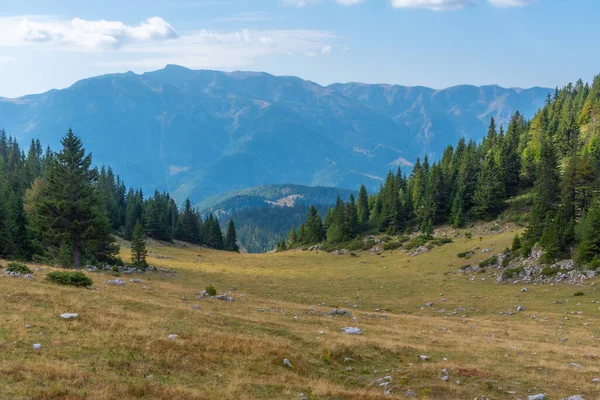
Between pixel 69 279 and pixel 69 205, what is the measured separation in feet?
72.9

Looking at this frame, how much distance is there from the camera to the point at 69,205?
46.2 meters

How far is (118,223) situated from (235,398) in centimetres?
13261

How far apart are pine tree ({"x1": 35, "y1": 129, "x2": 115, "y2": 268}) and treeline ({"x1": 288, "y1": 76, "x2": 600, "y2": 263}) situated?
54297 millimetres

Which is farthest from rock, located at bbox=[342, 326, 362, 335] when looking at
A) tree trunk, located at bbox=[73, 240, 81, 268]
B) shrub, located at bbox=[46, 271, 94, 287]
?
tree trunk, located at bbox=[73, 240, 81, 268]

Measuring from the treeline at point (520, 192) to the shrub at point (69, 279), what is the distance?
4986 centimetres

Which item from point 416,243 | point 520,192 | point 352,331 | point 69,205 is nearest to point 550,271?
point 416,243

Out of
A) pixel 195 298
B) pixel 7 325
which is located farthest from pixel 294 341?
pixel 195 298

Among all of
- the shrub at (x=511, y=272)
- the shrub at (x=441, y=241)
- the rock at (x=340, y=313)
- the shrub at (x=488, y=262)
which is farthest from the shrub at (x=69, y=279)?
the shrub at (x=441, y=241)

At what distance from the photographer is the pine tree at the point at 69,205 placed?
4550 centimetres

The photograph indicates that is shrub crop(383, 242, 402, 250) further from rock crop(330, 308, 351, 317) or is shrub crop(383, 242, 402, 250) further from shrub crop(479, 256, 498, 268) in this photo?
rock crop(330, 308, 351, 317)

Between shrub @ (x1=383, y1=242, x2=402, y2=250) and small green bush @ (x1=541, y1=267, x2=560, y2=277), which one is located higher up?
small green bush @ (x1=541, y1=267, x2=560, y2=277)

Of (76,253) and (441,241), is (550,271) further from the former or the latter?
(76,253)

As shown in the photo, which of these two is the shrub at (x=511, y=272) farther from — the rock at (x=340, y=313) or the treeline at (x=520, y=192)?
the rock at (x=340, y=313)

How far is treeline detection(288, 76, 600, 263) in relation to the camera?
53.8 metres
